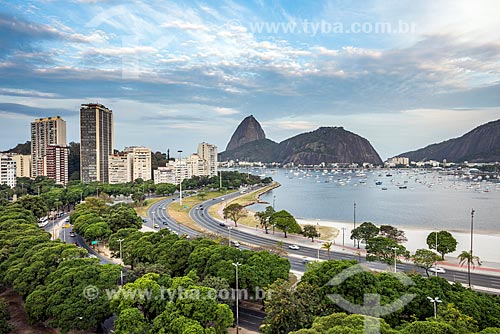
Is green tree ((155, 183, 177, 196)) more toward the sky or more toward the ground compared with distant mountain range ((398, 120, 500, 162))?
more toward the ground

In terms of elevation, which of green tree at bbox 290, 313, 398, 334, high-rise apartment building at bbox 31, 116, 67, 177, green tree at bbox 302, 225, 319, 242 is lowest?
green tree at bbox 302, 225, 319, 242

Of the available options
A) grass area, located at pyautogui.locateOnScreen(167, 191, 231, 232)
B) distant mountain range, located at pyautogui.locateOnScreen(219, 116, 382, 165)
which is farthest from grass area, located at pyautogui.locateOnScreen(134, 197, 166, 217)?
distant mountain range, located at pyautogui.locateOnScreen(219, 116, 382, 165)

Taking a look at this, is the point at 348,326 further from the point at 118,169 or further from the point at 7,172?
the point at 118,169

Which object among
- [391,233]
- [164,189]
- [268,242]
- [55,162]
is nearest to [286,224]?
[268,242]

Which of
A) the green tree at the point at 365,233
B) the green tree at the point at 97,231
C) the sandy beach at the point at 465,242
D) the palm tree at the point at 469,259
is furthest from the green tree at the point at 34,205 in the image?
the palm tree at the point at 469,259

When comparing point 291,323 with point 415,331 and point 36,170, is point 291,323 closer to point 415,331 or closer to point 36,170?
point 415,331

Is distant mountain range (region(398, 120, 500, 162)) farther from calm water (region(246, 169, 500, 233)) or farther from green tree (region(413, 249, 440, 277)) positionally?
green tree (region(413, 249, 440, 277))
